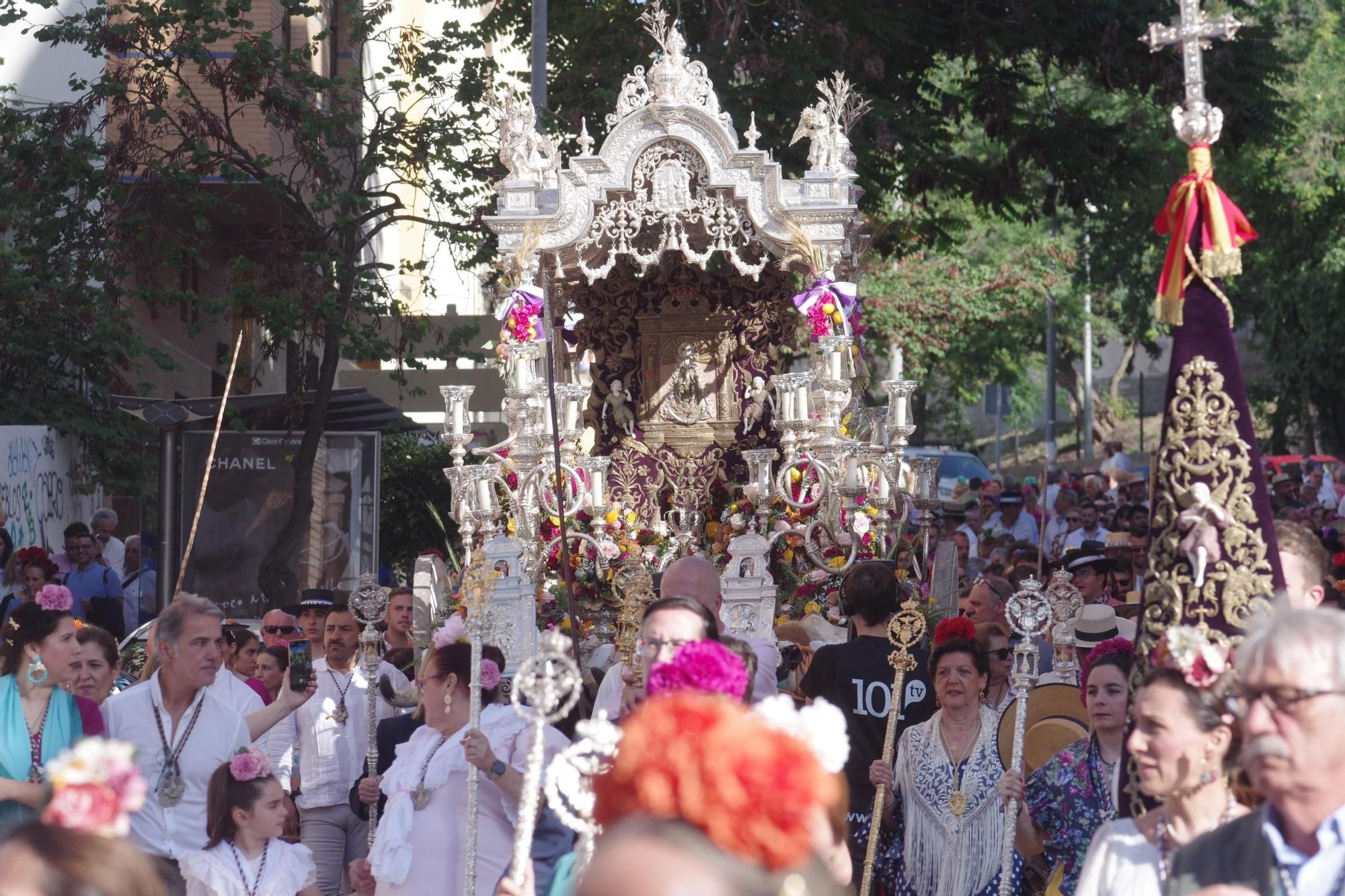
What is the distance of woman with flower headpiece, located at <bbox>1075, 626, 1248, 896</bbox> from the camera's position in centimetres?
386

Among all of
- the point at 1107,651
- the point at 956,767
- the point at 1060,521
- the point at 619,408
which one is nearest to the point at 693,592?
the point at 956,767

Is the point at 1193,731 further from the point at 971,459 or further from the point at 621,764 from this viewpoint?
the point at 971,459

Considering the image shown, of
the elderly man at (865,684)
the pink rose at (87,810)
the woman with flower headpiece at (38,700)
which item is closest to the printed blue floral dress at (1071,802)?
the elderly man at (865,684)

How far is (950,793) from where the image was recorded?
6.39 metres

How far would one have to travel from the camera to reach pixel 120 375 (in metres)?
16.9

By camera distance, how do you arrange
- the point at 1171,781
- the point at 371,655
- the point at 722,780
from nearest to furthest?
the point at 722,780, the point at 1171,781, the point at 371,655

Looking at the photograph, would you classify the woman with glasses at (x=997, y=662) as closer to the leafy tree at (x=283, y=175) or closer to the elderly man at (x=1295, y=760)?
the elderly man at (x=1295, y=760)

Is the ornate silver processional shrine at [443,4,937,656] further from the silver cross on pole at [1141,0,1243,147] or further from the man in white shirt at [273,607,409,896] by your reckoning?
the silver cross on pole at [1141,0,1243,147]

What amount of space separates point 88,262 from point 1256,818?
1351cm

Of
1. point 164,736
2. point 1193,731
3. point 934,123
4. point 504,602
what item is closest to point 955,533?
point 934,123

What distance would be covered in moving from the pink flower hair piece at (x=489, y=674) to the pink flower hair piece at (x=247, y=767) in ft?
2.64

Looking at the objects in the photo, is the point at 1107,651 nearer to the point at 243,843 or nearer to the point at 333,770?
the point at 243,843

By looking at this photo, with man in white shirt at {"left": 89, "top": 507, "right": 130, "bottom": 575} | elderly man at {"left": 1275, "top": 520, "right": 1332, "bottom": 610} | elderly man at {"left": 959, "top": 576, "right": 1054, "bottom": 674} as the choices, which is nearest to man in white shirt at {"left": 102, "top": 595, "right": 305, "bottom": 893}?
elderly man at {"left": 1275, "top": 520, "right": 1332, "bottom": 610}

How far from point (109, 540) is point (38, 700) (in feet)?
31.7
